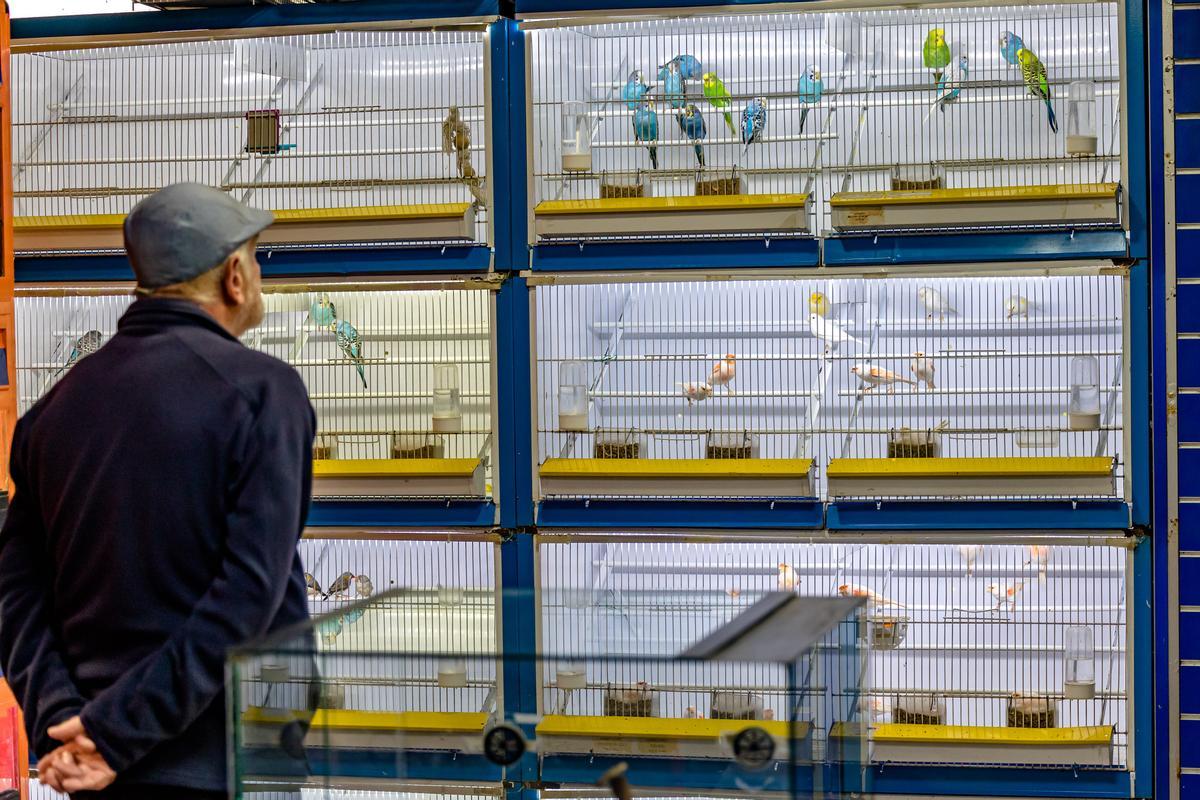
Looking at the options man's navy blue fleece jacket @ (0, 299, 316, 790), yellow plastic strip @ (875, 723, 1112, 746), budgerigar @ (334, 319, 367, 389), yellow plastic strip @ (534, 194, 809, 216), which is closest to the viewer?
man's navy blue fleece jacket @ (0, 299, 316, 790)

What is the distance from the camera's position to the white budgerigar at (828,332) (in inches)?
133

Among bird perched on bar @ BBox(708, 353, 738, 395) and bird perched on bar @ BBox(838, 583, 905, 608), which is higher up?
bird perched on bar @ BBox(708, 353, 738, 395)

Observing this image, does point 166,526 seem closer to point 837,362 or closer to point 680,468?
point 680,468

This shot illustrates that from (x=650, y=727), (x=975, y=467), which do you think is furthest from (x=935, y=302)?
(x=650, y=727)

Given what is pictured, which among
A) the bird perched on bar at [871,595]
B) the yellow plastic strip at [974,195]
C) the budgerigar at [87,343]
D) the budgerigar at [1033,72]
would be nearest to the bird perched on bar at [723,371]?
the yellow plastic strip at [974,195]

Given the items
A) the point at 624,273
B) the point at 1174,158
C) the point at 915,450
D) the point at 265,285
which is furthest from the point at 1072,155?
the point at 265,285

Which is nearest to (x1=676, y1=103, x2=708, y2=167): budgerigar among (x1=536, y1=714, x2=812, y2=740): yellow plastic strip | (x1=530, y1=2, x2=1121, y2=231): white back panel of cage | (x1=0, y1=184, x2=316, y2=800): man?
(x1=530, y1=2, x2=1121, y2=231): white back panel of cage

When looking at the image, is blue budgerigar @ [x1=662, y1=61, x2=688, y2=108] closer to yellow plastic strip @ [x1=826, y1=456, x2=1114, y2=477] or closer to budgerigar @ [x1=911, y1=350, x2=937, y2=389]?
budgerigar @ [x1=911, y1=350, x2=937, y2=389]

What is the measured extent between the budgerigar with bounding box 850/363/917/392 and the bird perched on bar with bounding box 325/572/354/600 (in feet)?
4.29

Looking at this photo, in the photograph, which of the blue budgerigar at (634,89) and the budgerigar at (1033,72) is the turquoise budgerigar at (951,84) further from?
the blue budgerigar at (634,89)

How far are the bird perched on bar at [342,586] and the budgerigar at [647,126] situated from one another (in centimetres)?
125

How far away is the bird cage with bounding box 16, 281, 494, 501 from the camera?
3.48m

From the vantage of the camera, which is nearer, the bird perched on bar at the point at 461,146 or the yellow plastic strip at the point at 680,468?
the yellow plastic strip at the point at 680,468

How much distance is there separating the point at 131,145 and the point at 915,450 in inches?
81.3
